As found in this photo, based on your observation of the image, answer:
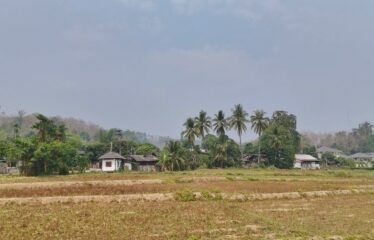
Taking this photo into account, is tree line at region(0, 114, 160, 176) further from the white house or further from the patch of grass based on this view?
the patch of grass

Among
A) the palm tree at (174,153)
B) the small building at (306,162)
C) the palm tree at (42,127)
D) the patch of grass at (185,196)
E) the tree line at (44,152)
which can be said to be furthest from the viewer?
the small building at (306,162)

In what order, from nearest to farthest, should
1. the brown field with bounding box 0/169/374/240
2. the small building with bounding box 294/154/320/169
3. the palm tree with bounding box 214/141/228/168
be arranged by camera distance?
1. the brown field with bounding box 0/169/374/240
2. the palm tree with bounding box 214/141/228/168
3. the small building with bounding box 294/154/320/169

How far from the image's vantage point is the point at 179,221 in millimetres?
19406

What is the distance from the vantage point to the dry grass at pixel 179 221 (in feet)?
52.4

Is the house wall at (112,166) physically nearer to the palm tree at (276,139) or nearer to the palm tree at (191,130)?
the palm tree at (191,130)

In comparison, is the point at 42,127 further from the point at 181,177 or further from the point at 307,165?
the point at 307,165

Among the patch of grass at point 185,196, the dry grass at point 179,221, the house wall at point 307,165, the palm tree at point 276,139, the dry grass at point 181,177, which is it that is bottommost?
the dry grass at point 179,221

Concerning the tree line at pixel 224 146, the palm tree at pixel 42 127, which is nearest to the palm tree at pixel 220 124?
the tree line at pixel 224 146

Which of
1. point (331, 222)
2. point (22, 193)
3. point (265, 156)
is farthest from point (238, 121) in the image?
point (331, 222)

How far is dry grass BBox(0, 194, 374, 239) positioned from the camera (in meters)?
16.0

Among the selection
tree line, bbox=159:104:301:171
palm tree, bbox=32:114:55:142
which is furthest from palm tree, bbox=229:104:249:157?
palm tree, bbox=32:114:55:142

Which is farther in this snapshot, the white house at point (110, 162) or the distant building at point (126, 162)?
the distant building at point (126, 162)

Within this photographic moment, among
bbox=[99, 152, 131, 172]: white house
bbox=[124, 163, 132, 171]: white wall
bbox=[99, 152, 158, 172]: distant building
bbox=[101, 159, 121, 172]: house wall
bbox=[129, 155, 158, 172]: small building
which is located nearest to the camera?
bbox=[101, 159, 121, 172]: house wall

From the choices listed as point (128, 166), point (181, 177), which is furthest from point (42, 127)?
point (128, 166)
